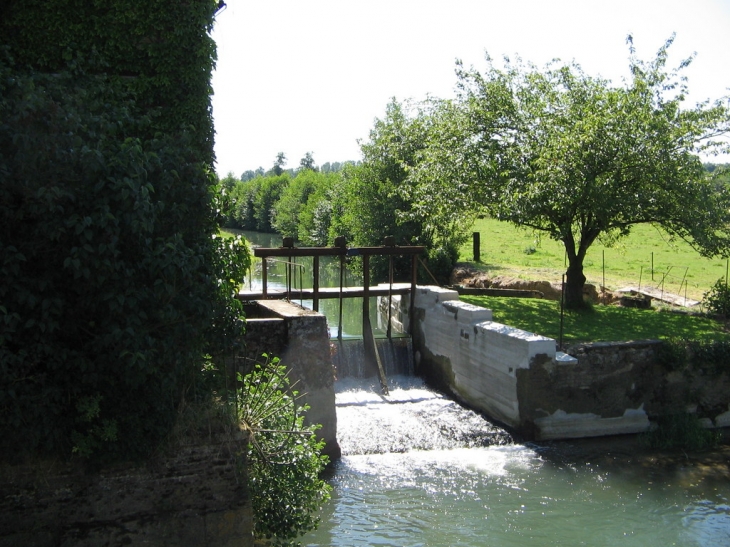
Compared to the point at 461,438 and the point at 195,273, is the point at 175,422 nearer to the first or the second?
the point at 195,273

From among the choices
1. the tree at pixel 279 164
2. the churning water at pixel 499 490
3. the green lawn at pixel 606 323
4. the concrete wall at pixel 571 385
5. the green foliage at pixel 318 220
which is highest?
the tree at pixel 279 164

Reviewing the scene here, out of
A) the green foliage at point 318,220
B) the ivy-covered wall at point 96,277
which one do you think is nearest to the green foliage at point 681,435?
the ivy-covered wall at point 96,277

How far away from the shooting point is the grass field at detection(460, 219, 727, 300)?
24516 millimetres

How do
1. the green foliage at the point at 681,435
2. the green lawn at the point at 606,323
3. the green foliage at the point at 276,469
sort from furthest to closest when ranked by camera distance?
the green lawn at the point at 606,323 → the green foliage at the point at 681,435 → the green foliage at the point at 276,469

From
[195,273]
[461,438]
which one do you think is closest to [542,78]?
[461,438]

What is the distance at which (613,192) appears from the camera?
16469mm

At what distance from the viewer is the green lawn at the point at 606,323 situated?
16297 mm

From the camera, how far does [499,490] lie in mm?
12109

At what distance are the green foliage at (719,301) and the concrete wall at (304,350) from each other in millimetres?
10910

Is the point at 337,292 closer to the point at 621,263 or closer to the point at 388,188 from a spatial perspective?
the point at 388,188

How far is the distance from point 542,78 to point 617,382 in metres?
8.22

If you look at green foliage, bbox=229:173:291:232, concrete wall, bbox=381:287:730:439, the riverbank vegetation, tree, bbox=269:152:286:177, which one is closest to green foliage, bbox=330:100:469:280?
the riverbank vegetation

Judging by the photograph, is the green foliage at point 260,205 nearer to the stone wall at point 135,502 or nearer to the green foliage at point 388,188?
the green foliage at point 388,188

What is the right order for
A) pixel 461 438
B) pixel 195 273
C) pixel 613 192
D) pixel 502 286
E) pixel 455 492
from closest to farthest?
pixel 195 273 < pixel 455 492 < pixel 461 438 < pixel 613 192 < pixel 502 286
